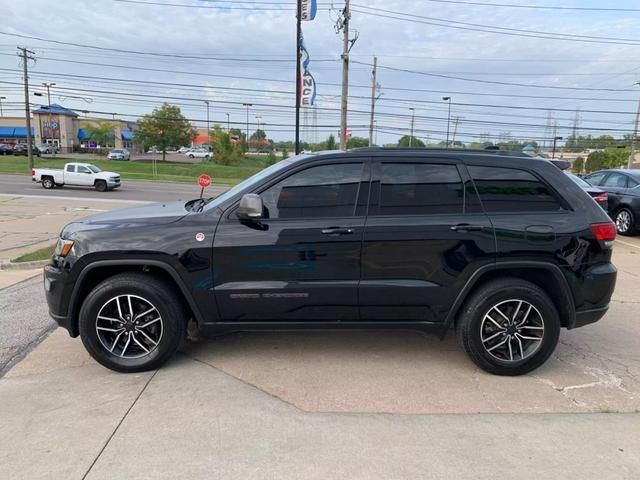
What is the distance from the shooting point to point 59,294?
3529 mm

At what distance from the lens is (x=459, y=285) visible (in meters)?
3.57

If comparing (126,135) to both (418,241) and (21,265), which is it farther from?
(418,241)

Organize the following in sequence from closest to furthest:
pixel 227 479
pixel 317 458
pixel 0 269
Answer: pixel 227 479
pixel 317 458
pixel 0 269

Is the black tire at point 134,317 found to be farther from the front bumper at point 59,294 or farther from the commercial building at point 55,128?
the commercial building at point 55,128

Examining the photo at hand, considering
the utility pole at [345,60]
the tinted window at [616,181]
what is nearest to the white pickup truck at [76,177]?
the utility pole at [345,60]

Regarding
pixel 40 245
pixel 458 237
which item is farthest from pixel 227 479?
pixel 40 245

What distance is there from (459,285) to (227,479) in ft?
7.15

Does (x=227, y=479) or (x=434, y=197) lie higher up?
(x=434, y=197)

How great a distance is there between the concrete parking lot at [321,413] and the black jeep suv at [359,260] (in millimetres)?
364

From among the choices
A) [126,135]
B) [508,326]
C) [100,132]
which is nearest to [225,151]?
[100,132]

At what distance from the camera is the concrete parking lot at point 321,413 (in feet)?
8.35

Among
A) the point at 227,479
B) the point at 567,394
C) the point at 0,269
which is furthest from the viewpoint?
the point at 0,269

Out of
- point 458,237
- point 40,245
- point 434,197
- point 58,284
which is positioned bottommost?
point 40,245

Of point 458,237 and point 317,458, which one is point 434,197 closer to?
point 458,237
